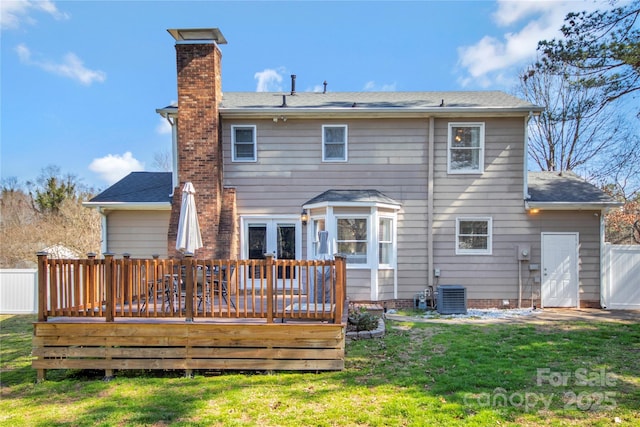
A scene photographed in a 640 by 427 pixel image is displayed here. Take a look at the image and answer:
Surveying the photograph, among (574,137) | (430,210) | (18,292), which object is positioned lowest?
(18,292)

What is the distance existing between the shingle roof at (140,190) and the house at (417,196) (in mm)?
100

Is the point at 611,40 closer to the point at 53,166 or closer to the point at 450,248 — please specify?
the point at 450,248

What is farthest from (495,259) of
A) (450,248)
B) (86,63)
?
(86,63)

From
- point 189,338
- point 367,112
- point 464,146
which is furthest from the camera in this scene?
point 464,146

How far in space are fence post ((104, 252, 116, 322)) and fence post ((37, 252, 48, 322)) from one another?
893 millimetres

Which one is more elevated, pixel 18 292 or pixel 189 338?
pixel 189 338

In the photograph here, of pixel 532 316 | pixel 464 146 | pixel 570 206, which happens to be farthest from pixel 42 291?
pixel 570 206

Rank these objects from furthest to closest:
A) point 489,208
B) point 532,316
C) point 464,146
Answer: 1. point 464,146
2. point 489,208
3. point 532,316

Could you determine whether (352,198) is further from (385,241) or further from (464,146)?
(464,146)

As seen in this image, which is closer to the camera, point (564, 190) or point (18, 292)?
point (564, 190)

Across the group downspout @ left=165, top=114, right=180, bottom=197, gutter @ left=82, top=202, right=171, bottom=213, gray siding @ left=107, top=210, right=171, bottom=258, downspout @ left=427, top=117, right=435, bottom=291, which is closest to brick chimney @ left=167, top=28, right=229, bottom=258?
downspout @ left=165, top=114, right=180, bottom=197

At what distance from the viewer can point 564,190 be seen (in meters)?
10.4

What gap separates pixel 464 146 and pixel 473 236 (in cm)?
252

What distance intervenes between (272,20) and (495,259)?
36.6ft
